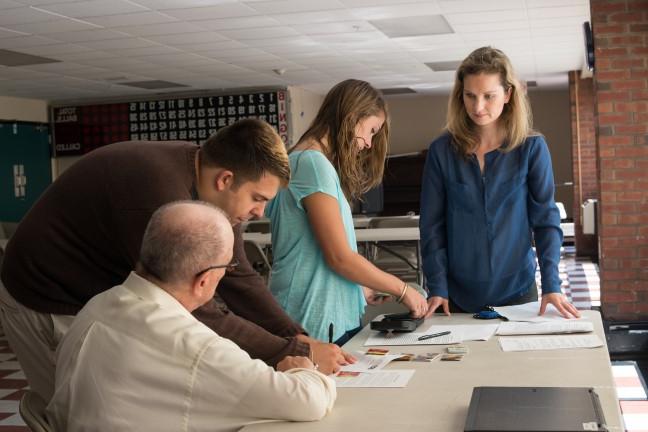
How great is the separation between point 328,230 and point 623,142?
14.6 feet

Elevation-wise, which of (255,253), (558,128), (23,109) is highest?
(23,109)

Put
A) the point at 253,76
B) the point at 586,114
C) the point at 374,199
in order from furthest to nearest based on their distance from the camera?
the point at 374,199 < the point at 586,114 < the point at 253,76

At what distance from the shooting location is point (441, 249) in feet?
8.86

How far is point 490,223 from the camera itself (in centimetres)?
263

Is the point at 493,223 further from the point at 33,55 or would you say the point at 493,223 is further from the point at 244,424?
the point at 33,55

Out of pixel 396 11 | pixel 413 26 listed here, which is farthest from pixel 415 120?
pixel 396 11

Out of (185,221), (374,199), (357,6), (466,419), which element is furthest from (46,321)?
(374,199)

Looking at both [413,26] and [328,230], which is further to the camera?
[413,26]

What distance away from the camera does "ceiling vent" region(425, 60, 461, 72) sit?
11.1m

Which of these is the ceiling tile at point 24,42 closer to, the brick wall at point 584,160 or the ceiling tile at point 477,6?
the ceiling tile at point 477,6

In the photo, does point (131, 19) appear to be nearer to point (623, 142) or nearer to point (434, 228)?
point (623, 142)

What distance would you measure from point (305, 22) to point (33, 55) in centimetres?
307

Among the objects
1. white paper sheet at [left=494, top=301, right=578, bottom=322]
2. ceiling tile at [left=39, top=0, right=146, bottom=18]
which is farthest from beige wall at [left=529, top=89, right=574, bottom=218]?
white paper sheet at [left=494, top=301, right=578, bottom=322]

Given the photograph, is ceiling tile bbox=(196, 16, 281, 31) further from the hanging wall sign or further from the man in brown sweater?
the man in brown sweater
